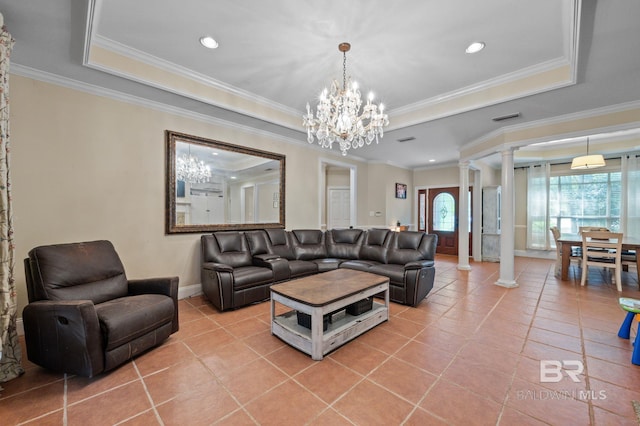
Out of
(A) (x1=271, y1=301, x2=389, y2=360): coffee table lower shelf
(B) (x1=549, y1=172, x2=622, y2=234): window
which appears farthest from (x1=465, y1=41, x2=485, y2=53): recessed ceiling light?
(B) (x1=549, y1=172, x2=622, y2=234): window

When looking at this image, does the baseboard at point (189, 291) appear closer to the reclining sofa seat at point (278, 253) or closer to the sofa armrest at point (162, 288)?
the reclining sofa seat at point (278, 253)

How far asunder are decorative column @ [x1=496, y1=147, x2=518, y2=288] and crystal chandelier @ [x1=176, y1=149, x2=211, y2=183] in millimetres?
5072

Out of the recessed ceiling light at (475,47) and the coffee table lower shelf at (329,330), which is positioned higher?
the recessed ceiling light at (475,47)

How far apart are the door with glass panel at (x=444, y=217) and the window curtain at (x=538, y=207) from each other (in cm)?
188

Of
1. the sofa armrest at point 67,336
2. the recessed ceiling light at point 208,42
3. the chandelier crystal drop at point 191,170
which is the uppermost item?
the recessed ceiling light at point 208,42

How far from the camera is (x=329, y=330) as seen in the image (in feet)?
7.86

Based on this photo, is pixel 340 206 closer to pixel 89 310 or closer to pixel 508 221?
pixel 508 221

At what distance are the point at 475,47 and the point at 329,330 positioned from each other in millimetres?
3253

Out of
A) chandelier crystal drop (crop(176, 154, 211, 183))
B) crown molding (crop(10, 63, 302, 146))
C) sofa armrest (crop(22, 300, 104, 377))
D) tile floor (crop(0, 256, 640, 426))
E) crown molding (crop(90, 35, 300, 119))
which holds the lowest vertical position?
tile floor (crop(0, 256, 640, 426))

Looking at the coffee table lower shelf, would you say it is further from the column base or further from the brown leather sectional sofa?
the column base

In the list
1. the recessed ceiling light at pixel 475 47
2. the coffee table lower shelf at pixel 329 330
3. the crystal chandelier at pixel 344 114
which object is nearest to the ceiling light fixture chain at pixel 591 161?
the recessed ceiling light at pixel 475 47

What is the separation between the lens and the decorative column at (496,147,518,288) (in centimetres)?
439

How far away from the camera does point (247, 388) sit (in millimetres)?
1828

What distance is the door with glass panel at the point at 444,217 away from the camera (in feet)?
25.2
